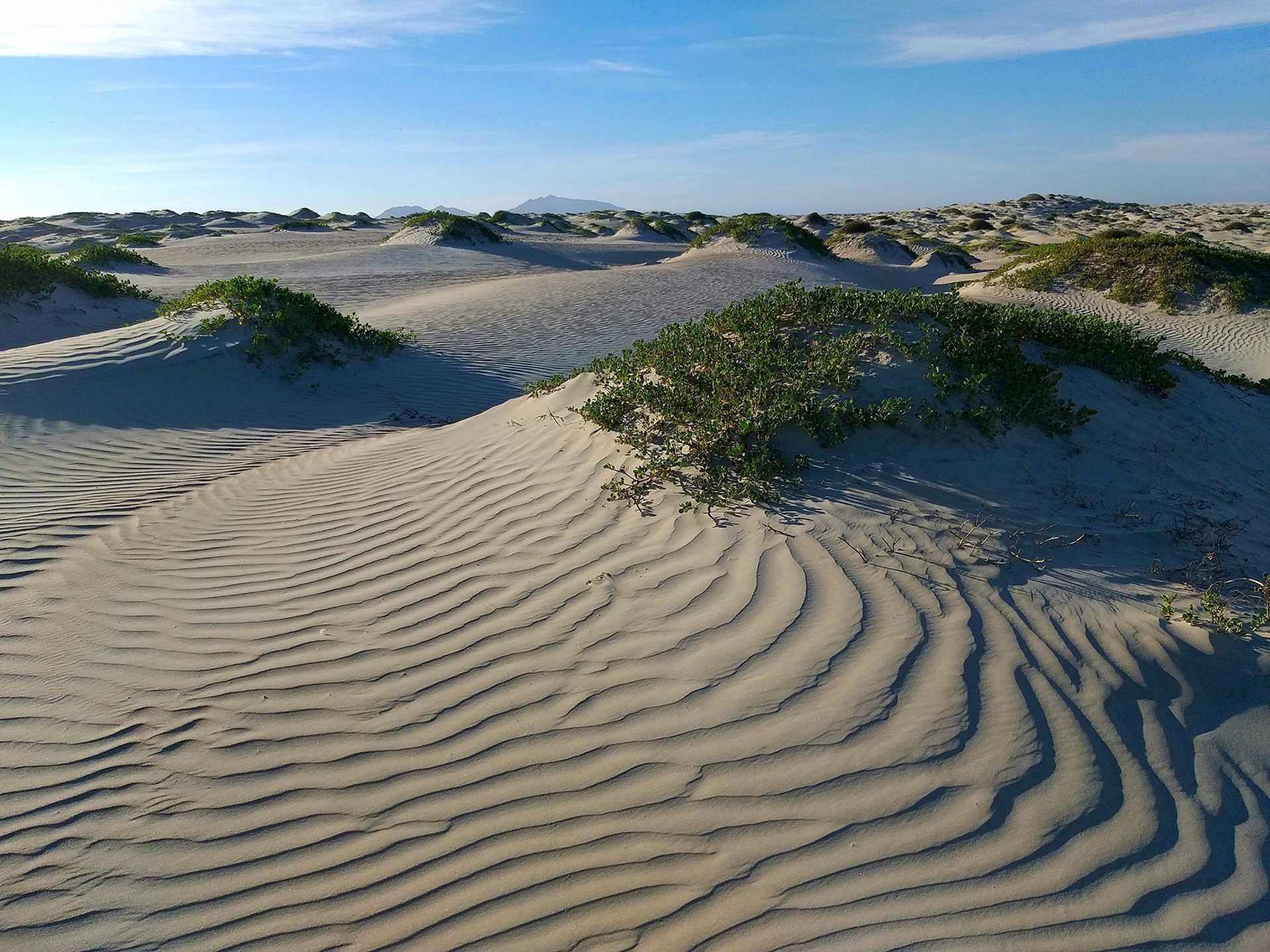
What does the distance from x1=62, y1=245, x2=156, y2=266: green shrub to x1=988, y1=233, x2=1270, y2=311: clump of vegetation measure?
24.3 meters

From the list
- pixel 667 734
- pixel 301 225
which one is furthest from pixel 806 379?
pixel 301 225

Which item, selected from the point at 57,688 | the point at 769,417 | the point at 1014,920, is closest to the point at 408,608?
the point at 57,688

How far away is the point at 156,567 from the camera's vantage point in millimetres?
5328

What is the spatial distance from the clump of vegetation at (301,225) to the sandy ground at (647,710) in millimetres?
37512

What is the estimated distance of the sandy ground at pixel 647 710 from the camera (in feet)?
8.51

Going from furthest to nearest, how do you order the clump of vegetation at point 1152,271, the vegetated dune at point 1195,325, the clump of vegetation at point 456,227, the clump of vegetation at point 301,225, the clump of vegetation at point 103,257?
the clump of vegetation at point 301,225, the clump of vegetation at point 456,227, the clump of vegetation at point 103,257, the clump of vegetation at point 1152,271, the vegetated dune at point 1195,325

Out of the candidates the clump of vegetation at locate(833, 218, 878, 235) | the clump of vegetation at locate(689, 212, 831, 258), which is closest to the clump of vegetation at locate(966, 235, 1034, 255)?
the clump of vegetation at locate(833, 218, 878, 235)

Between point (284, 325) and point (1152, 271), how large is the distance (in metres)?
19.0

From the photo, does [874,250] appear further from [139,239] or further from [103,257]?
[139,239]

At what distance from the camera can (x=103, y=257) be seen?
2128 cm

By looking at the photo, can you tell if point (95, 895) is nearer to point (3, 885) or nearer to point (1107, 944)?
point (3, 885)

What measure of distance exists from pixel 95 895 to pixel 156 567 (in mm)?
2965

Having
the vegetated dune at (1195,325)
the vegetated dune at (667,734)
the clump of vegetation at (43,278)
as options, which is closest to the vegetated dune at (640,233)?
the vegetated dune at (1195,325)

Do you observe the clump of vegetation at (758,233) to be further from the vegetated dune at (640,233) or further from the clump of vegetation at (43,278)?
the clump of vegetation at (43,278)
